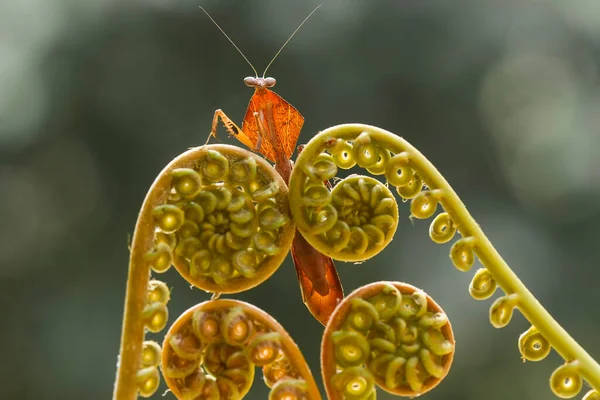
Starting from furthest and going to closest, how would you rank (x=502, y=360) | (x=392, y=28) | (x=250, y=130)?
(x=392, y=28), (x=502, y=360), (x=250, y=130)

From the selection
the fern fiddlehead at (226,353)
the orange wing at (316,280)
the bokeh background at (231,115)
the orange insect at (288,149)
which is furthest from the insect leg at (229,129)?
the bokeh background at (231,115)

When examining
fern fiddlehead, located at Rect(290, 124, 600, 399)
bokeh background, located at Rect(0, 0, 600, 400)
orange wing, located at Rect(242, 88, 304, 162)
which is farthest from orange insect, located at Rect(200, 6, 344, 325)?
bokeh background, located at Rect(0, 0, 600, 400)

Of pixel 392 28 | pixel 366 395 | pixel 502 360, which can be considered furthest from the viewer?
pixel 392 28

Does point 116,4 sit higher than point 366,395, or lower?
higher

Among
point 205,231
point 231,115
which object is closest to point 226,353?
point 205,231

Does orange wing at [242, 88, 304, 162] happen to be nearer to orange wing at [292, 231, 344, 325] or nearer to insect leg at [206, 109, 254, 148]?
insect leg at [206, 109, 254, 148]

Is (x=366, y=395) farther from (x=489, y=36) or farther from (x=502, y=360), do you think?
(x=489, y=36)

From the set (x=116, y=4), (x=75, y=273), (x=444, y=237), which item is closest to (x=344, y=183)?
(x=444, y=237)

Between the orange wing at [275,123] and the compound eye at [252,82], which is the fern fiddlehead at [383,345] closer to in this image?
the orange wing at [275,123]

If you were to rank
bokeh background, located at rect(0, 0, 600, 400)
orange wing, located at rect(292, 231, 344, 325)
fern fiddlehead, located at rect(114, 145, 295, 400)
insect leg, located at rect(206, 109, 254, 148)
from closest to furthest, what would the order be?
fern fiddlehead, located at rect(114, 145, 295, 400) → orange wing, located at rect(292, 231, 344, 325) → insect leg, located at rect(206, 109, 254, 148) → bokeh background, located at rect(0, 0, 600, 400)
